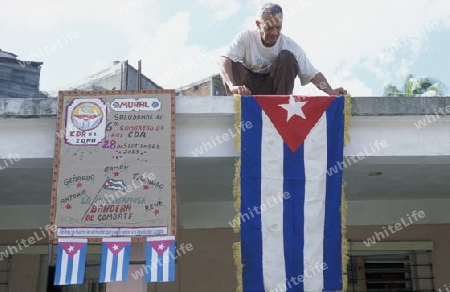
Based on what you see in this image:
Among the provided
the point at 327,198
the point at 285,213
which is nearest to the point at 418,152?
the point at 327,198

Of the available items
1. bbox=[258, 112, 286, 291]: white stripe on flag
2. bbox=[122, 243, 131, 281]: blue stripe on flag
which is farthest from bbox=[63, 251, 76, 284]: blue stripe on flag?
bbox=[258, 112, 286, 291]: white stripe on flag

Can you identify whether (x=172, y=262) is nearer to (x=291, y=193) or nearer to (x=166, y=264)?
(x=166, y=264)

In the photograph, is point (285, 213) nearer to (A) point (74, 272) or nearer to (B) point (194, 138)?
(B) point (194, 138)

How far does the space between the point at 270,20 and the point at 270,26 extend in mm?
62

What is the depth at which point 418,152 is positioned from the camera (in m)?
5.18

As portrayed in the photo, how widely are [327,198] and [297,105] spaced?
95cm

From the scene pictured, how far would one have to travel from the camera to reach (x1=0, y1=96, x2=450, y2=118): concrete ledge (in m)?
5.07

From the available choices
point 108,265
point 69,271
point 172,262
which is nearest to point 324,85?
point 172,262

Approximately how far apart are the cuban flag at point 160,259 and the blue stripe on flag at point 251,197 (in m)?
0.67

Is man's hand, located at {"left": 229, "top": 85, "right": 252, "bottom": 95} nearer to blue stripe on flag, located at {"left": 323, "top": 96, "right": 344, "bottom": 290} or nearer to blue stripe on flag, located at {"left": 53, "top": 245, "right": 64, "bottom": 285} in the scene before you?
blue stripe on flag, located at {"left": 323, "top": 96, "right": 344, "bottom": 290}

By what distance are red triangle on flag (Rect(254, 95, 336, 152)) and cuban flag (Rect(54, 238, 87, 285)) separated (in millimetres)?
2141

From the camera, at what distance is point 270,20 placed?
5434 millimetres

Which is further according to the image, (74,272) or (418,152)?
(418,152)

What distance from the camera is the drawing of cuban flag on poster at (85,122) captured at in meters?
5.02
